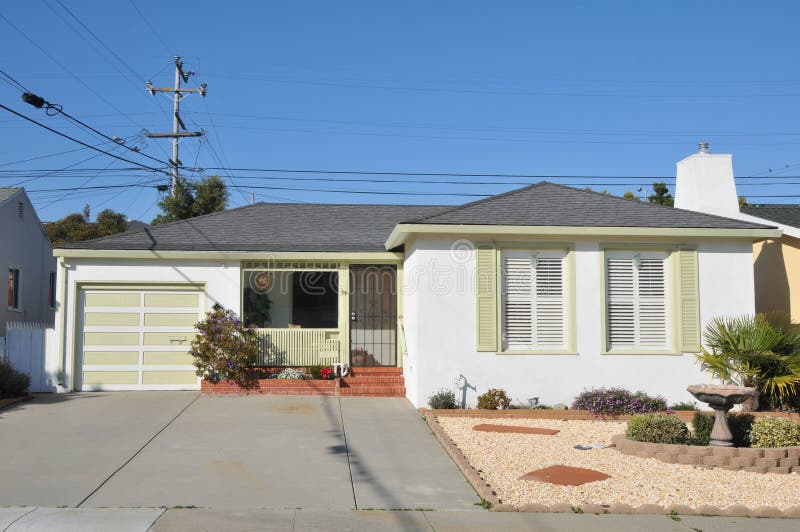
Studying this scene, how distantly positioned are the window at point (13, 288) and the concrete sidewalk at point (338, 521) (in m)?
14.6

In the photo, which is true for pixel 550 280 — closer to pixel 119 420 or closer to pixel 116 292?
pixel 119 420

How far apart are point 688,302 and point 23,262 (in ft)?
57.4

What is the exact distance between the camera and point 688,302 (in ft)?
44.1

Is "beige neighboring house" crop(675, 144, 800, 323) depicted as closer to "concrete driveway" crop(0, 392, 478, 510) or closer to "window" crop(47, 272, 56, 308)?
"concrete driveway" crop(0, 392, 478, 510)

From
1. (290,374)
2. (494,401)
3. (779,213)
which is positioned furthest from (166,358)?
(779,213)

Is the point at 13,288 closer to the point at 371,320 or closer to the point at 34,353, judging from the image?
the point at 34,353

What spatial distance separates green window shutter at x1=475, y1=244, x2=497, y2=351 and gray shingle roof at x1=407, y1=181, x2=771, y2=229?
0.64m

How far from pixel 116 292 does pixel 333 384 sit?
4.86m

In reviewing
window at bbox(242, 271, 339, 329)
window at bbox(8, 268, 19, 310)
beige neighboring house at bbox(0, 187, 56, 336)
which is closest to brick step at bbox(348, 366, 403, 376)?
window at bbox(242, 271, 339, 329)

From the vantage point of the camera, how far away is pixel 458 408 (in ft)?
42.0

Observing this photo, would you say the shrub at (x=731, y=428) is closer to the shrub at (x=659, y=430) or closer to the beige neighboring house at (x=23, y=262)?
the shrub at (x=659, y=430)

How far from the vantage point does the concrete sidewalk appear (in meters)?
6.67

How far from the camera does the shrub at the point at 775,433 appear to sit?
968 cm

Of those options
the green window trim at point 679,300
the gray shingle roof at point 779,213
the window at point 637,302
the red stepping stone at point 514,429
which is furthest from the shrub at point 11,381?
the gray shingle roof at point 779,213
